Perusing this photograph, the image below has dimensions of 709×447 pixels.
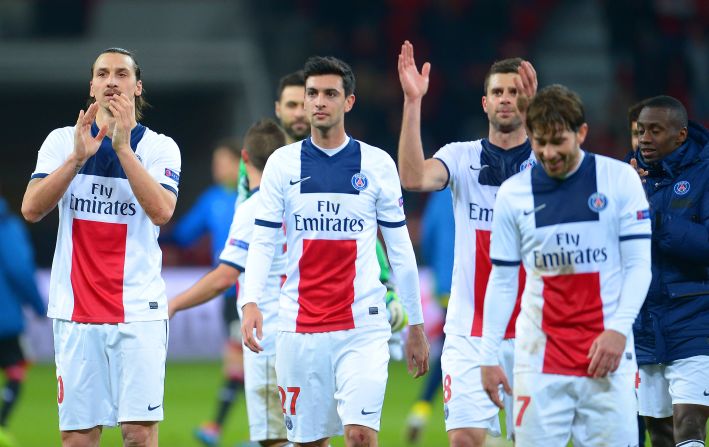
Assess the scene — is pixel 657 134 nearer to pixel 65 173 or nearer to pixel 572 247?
→ pixel 572 247

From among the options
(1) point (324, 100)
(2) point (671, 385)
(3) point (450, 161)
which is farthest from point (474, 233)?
(2) point (671, 385)

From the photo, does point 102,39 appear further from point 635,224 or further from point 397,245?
point 635,224

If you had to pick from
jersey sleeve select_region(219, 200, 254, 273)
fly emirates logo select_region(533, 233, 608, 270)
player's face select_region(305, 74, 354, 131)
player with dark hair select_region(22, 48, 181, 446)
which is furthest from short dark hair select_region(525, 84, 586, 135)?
jersey sleeve select_region(219, 200, 254, 273)

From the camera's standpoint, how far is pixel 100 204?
21.2 feet

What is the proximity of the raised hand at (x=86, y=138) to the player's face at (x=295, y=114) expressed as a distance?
1.97 meters

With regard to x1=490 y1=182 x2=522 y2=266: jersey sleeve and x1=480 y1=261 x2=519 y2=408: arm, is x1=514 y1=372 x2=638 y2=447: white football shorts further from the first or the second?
x1=490 y1=182 x2=522 y2=266: jersey sleeve

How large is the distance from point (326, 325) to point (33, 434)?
17.3 feet

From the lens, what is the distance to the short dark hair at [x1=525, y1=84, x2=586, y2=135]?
538 centimetres

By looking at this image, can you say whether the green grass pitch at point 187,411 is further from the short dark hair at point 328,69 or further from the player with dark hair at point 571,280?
the player with dark hair at point 571,280

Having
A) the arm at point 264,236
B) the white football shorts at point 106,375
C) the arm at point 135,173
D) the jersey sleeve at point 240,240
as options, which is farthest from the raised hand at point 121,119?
the jersey sleeve at point 240,240

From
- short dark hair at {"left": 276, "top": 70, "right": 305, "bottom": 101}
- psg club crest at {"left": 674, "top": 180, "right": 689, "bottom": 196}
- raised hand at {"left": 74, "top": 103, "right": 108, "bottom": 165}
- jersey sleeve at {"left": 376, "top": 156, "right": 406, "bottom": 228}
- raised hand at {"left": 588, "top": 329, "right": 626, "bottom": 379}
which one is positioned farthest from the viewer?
short dark hair at {"left": 276, "top": 70, "right": 305, "bottom": 101}

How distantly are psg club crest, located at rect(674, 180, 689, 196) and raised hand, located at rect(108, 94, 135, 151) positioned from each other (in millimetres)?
3050

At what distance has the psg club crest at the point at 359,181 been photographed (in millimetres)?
6559

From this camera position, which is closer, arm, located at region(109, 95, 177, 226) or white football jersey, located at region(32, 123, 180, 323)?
arm, located at region(109, 95, 177, 226)
